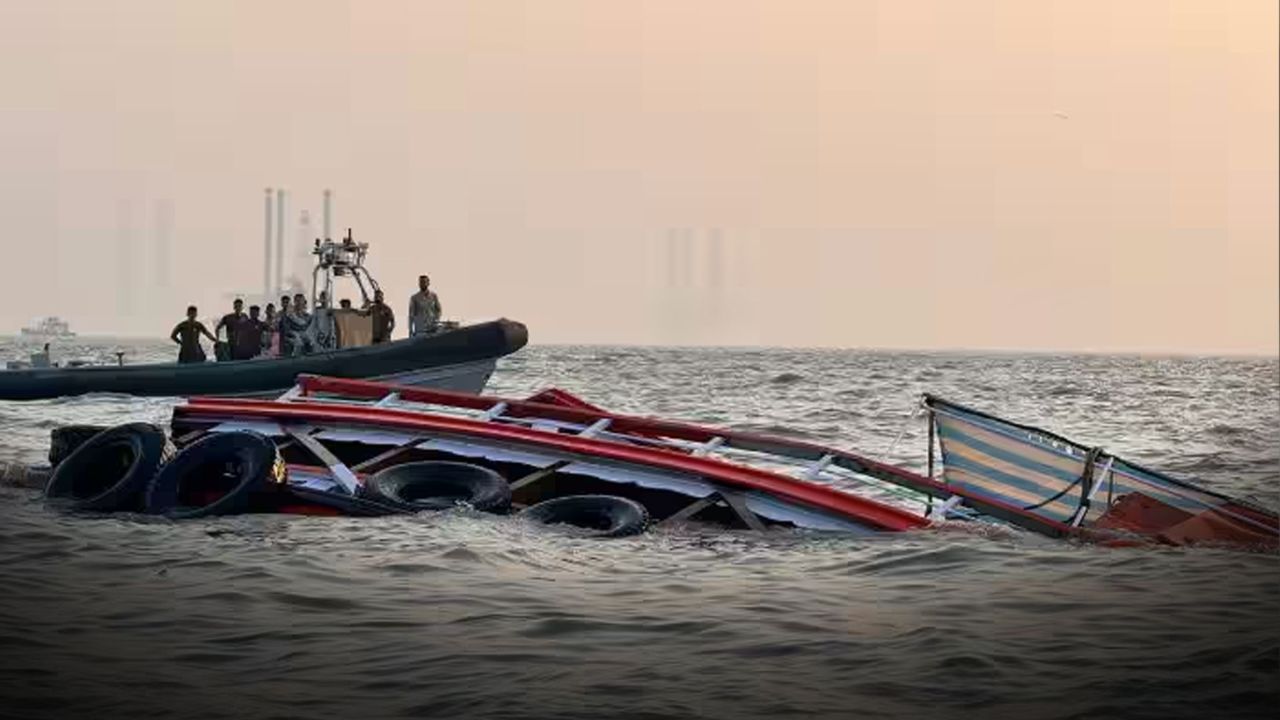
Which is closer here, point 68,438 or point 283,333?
point 68,438

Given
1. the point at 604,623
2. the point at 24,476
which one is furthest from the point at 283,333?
the point at 604,623

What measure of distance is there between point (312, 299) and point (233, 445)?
14374 millimetres

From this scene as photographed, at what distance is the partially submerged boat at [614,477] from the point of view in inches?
551

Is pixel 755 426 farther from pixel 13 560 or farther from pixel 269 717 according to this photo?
pixel 269 717

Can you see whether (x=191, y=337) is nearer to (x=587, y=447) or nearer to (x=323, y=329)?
(x=323, y=329)

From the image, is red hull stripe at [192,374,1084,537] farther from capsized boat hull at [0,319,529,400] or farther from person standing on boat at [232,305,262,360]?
person standing on boat at [232,305,262,360]

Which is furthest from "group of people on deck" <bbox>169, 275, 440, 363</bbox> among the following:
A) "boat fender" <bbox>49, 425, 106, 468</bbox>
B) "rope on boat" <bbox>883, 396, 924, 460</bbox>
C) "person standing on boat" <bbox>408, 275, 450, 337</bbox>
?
"boat fender" <bbox>49, 425, 106, 468</bbox>

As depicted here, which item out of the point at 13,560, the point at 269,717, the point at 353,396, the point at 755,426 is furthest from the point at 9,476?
the point at 755,426

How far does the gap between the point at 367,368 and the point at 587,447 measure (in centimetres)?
1200

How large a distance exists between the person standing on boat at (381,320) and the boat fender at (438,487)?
13.5 meters

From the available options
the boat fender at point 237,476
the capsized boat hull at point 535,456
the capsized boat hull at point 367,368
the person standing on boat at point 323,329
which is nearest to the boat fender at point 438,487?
the capsized boat hull at point 535,456

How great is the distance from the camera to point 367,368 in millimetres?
26125

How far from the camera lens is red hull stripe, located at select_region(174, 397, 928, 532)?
13.9 metres

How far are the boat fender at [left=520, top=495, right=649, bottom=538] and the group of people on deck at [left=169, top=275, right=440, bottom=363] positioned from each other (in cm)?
1379
